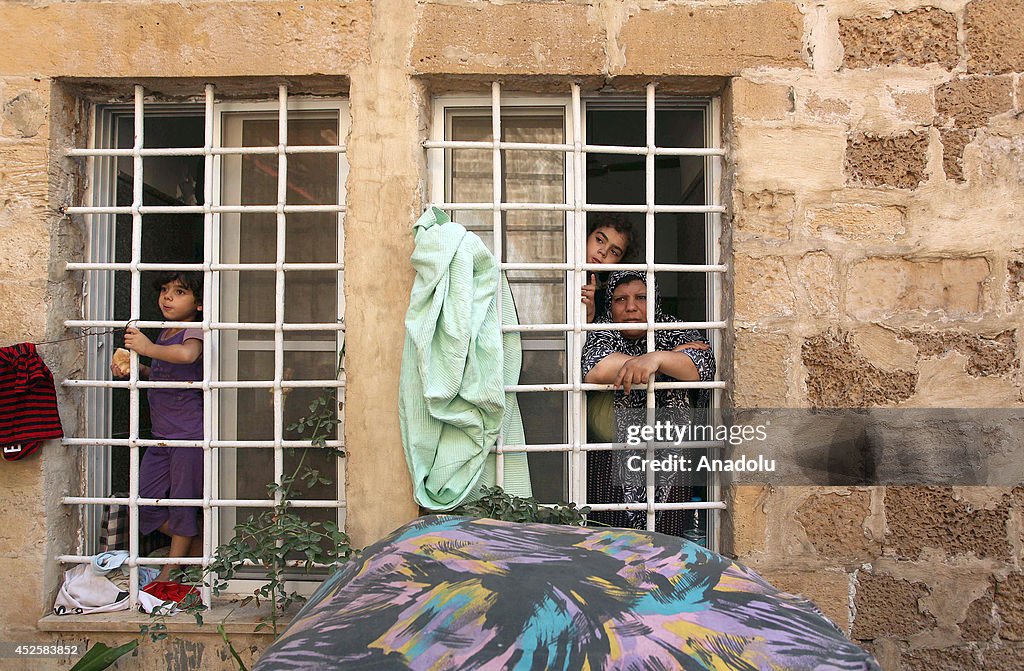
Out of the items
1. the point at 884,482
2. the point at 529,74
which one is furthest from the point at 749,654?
the point at 529,74

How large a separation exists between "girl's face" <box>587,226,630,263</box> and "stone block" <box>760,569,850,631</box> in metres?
1.33

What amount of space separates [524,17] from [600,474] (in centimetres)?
174

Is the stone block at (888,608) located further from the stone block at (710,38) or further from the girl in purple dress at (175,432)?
the girl in purple dress at (175,432)

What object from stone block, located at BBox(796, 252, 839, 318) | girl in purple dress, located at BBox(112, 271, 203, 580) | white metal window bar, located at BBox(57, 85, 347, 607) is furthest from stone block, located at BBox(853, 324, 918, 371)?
girl in purple dress, located at BBox(112, 271, 203, 580)

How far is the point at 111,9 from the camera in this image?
2.57 m

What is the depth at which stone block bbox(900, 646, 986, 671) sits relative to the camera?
251cm

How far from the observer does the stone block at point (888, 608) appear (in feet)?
8.26

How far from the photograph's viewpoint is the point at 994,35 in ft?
8.34

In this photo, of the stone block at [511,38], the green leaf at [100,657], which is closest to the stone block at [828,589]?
the stone block at [511,38]

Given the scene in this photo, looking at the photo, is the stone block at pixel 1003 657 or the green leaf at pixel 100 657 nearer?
the green leaf at pixel 100 657

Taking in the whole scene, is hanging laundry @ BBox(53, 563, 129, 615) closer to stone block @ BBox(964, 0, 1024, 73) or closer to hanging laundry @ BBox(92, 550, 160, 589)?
hanging laundry @ BBox(92, 550, 160, 589)

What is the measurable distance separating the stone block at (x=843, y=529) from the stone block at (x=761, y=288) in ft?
2.33

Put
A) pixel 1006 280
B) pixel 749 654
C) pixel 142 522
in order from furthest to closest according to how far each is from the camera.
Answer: pixel 142 522, pixel 1006 280, pixel 749 654

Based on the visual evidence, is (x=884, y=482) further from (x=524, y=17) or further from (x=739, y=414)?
(x=524, y=17)
